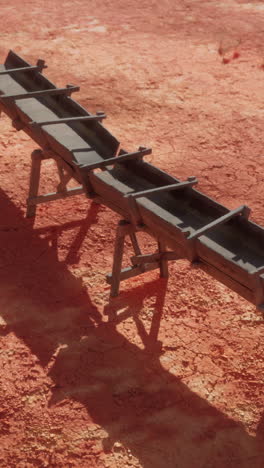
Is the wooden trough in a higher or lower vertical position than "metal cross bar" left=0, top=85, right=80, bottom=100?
lower

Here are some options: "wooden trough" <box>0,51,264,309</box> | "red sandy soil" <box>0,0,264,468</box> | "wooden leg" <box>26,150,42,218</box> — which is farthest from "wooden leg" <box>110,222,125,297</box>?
"wooden leg" <box>26,150,42,218</box>

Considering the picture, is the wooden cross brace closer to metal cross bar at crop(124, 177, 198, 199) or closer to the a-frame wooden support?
metal cross bar at crop(124, 177, 198, 199)

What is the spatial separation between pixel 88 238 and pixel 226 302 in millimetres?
1919

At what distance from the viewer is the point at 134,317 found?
6.66 meters

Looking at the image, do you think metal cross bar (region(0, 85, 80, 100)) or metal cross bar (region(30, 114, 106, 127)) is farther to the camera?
metal cross bar (region(0, 85, 80, 100))

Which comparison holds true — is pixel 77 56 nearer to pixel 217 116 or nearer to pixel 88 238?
pixel 217 116

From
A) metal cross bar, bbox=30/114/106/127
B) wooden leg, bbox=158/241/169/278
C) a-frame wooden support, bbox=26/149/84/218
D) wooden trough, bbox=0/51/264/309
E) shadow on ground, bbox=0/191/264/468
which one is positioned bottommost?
shadow on ground, bbox=0/191/264/468

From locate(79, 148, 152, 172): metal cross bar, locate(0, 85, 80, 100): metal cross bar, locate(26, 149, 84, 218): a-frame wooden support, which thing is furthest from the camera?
locate(26, 149, 84, 218): a-frame wooden support

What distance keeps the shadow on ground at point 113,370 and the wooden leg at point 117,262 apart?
0.17 meters

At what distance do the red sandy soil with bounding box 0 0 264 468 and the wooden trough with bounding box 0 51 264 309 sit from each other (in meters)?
0.47

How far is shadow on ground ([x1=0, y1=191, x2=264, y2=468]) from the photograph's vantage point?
5.39 meters

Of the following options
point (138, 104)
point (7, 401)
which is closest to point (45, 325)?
point (7, 401)

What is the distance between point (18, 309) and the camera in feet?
21.9

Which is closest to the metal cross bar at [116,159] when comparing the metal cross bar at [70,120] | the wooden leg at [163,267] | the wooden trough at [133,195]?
the wooden trough at [133,195]
